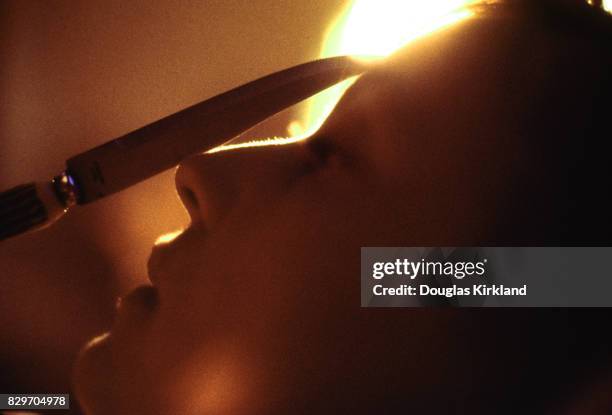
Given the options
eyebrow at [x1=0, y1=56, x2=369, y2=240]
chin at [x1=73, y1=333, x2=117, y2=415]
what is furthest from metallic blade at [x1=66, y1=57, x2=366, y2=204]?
chin at [x1=73, y1=333, x2=117, y2=415]

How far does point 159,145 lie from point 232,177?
0.23 feet

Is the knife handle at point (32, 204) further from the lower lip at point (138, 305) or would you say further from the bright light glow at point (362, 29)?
the bright light glow at point (362, 29)

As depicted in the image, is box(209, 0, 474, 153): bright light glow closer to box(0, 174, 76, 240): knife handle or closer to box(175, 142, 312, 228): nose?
box(175, 142, 312, 228): nose

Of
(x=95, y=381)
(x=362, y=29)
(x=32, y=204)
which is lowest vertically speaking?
(x=95, y=381)

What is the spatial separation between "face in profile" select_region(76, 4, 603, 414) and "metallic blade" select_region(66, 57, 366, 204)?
4cm

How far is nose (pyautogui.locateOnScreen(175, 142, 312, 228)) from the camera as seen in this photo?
47cm

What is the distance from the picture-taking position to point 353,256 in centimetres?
46

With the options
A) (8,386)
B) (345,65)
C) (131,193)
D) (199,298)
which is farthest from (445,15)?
(8,386)

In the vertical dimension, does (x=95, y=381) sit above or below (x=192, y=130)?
below

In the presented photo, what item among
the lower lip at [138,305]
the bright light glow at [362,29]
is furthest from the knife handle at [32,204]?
the bright light glow at [362,29]

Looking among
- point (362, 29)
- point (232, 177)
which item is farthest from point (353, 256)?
point (362, 29)

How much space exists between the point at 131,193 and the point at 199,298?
0.30m

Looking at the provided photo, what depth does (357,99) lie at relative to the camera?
1.50ft

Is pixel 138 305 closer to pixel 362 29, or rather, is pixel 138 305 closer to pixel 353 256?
pixel 353 256
